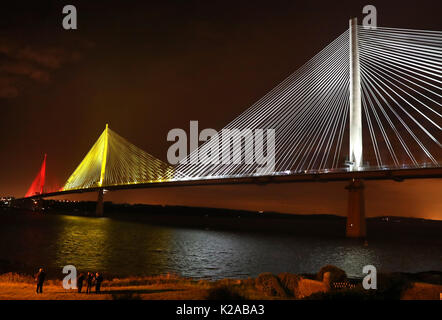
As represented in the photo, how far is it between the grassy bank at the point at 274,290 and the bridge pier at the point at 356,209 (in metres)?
29.8

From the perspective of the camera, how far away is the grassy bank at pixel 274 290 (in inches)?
371

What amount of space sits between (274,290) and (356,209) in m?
32.0

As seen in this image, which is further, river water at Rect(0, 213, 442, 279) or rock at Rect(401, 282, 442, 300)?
river water at Rect(0, 213, 442, 279)

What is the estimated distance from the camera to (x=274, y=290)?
12008mm

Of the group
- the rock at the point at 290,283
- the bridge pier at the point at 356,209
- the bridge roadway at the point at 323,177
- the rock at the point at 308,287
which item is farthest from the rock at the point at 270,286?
the bridge pier at the point at 356,209

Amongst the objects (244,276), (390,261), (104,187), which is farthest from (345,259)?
(104,187)

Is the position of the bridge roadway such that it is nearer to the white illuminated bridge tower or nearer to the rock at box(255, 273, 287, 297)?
the white illuminated bridge tower

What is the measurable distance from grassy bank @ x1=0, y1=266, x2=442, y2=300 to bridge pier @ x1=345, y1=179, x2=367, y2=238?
2976 centimetres

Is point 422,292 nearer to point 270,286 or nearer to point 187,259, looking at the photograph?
point 270,286

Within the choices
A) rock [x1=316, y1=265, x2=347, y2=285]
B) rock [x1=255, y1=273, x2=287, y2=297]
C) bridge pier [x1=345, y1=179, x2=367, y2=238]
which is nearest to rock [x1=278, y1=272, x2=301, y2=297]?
rock [x1=255, y1=273, x2=287, y2=297]

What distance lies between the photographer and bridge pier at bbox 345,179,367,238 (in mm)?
41031
